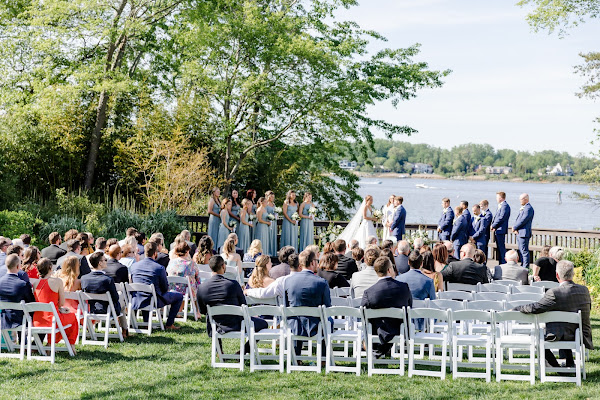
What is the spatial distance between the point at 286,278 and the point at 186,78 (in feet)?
49.0

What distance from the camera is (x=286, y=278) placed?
8.55m

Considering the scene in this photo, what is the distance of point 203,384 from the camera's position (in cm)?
736

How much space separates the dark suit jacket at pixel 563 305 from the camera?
7.63 metres

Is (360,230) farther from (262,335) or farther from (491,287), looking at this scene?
(262,335)

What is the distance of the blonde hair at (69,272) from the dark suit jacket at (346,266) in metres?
3.78

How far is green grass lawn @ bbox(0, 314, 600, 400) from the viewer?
22.8 feet

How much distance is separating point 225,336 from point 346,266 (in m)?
3.00

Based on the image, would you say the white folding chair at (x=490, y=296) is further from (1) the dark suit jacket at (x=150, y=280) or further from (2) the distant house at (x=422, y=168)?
(2) the distant house at (x=422, y=168)

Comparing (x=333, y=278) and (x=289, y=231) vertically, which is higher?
(x=289, y=231)

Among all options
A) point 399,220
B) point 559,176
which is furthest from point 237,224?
point 559,176

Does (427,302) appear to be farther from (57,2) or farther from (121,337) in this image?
(57,2)

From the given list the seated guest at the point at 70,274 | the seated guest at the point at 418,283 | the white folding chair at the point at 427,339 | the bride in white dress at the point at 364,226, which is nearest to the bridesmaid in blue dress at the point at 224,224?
the bride in white dress at the point at 364,226

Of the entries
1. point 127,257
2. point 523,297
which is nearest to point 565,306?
point 523,297

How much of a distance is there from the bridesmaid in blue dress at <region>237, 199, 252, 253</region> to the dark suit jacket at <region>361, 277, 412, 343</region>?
347 inches
